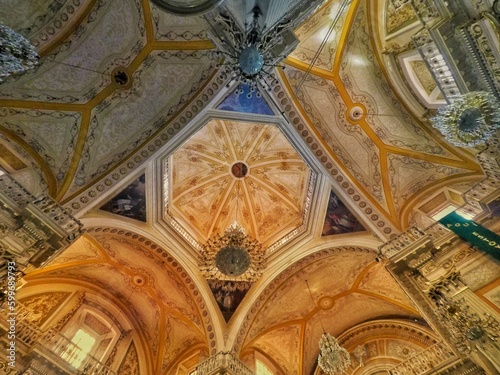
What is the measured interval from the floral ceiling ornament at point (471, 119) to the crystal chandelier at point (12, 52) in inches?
305

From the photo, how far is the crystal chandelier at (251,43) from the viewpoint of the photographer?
6.08 metres

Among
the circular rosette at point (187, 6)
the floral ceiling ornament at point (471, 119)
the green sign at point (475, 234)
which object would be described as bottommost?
the green sign at point (475, 234)

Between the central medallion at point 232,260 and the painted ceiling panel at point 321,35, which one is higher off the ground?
the painted ceiling panel at point 321,35

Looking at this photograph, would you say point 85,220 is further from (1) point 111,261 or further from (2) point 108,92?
(2) point 108,92

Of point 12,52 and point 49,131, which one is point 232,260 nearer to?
point 49,131

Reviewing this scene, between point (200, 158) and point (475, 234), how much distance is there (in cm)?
1002

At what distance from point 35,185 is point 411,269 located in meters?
10.2

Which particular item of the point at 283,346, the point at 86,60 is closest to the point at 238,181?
the point at 283,346

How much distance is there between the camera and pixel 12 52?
513 cm

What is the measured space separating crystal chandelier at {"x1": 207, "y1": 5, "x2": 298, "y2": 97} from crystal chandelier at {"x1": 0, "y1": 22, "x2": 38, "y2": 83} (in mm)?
3386

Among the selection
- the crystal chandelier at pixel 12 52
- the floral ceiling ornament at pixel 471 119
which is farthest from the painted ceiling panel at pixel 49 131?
the floral ceiling ornament at pixel 471 119

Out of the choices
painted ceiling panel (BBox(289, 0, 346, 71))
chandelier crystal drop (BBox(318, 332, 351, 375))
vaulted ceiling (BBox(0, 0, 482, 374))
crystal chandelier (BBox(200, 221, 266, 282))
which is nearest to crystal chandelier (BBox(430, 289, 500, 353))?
chandelier crystal drop (BBox(318, 332, 351, 375))

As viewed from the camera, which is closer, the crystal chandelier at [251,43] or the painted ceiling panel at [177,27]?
the crystal chandelier at [251,43]

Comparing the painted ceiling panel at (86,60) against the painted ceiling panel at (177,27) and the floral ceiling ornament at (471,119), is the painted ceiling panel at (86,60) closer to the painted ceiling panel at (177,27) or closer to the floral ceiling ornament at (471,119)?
the painted ceiling panel at (177,27)
